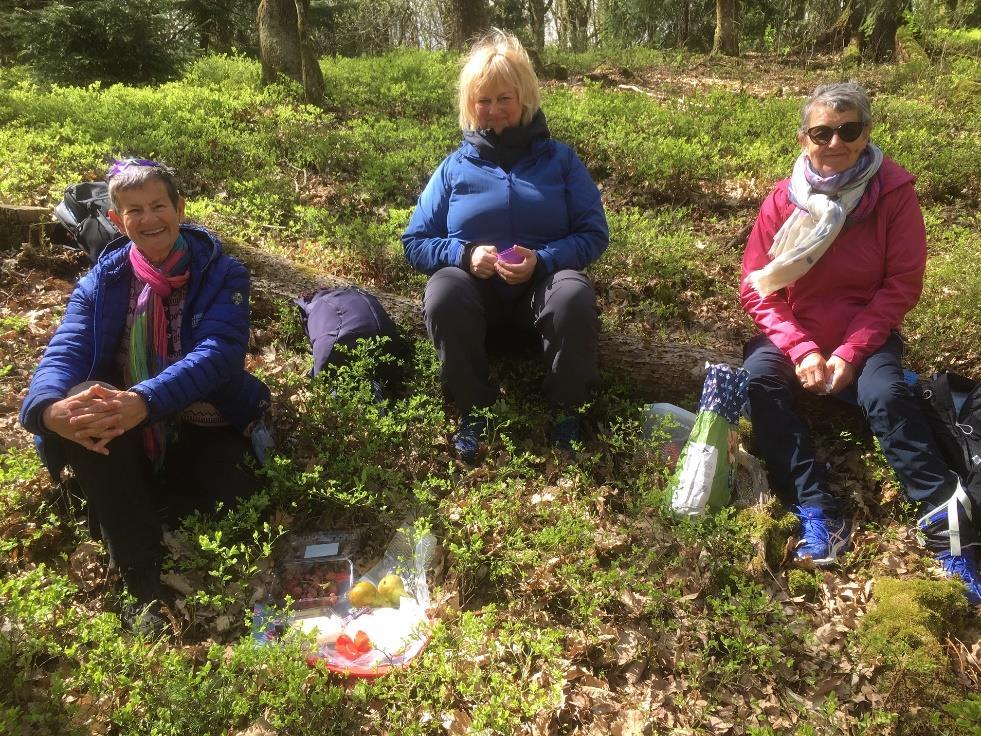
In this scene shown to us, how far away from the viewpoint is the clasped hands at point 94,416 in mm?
2568

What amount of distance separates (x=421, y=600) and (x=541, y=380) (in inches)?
66.1

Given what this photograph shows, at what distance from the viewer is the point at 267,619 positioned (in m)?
2.59

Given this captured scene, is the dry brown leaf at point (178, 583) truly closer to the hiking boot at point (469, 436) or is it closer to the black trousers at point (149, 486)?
the black trousers at point (149, 486)

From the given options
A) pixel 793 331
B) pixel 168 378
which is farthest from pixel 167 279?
pixel 793 331

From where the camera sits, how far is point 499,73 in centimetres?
349

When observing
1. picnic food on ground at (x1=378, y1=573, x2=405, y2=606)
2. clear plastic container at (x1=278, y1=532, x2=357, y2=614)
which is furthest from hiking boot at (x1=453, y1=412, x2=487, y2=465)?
picnic food on ground at (x1=378, y1=573, x2=405, y2=606)

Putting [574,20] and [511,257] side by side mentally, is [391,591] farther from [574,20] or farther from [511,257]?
[574,20]

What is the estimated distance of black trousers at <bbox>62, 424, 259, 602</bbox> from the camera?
2.71 meters

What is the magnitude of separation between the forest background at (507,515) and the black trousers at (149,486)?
0.15 m

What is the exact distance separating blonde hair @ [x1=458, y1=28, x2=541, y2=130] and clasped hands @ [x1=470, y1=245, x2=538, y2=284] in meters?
0.84

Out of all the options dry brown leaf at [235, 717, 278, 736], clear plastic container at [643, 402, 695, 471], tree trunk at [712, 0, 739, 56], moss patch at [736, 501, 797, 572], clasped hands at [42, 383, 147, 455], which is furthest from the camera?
tree trunk at [712, 0, 739, 56]

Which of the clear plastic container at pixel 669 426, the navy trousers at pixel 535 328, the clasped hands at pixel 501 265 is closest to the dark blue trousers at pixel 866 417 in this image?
the clear plastic container at pixel 669 426

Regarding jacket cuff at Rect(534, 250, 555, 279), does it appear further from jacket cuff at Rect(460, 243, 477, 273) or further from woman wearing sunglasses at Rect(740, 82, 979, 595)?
woman wearing sunglasses at Rect(740, 82, 979, 595)

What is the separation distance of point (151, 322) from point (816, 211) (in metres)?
3.42
